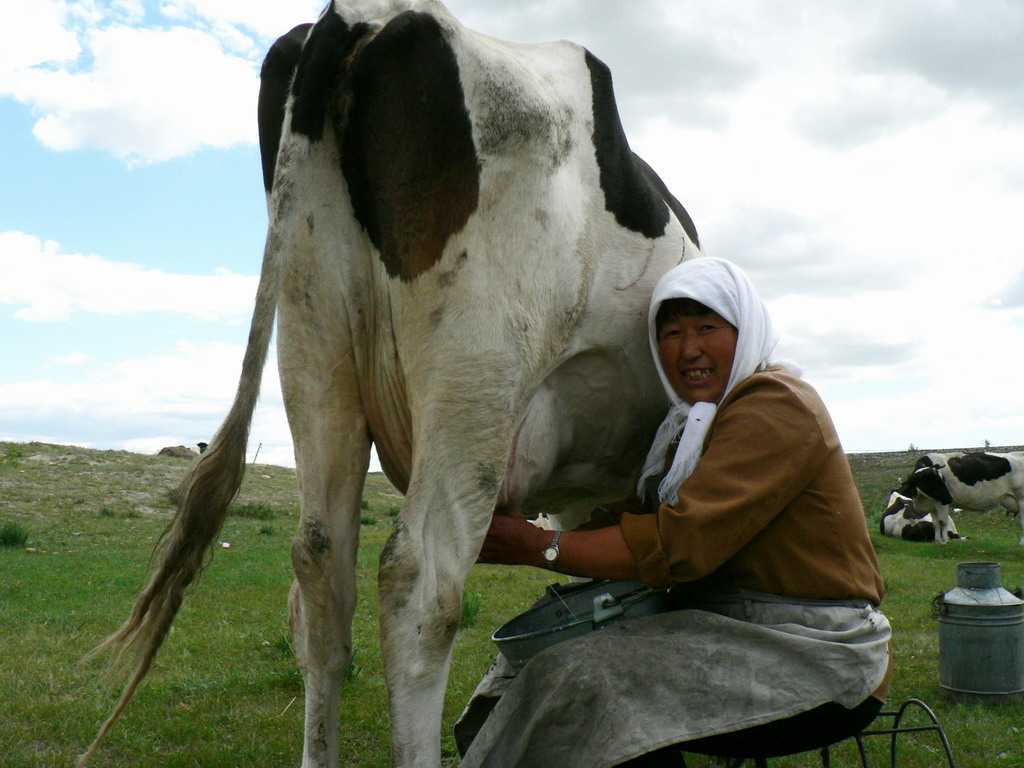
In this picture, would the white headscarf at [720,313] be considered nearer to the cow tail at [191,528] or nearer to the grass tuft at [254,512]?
the cow tail at [191,528]

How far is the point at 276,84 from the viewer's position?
275 centimetres

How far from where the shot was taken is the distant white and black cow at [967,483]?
43.6ft

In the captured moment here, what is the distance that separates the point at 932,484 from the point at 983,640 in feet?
30.2

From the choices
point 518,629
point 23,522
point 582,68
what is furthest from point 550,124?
point 23,522

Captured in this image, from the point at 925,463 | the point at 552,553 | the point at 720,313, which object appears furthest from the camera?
the point at 925,463

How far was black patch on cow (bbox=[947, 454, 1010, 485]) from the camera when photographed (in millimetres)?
13273

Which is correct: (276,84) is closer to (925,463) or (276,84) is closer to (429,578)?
(429,578)

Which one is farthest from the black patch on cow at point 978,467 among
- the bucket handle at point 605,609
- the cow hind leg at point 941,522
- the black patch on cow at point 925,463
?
the bucket handle at point 605,609

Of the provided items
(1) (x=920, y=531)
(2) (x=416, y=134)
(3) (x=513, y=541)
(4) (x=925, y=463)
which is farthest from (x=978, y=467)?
(2) (x=416, y=134)

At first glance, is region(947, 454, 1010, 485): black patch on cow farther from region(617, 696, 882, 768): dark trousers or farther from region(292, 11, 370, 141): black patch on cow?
region(292, 11, 370, 141): black patch on cow

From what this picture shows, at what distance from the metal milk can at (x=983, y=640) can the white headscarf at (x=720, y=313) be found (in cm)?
309

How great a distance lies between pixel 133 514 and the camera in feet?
44.9

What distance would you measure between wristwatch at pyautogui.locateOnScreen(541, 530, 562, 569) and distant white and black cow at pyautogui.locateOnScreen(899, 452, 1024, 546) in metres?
12.6

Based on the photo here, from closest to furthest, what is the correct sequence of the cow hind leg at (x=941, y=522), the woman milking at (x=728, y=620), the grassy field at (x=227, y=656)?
the woman milking at (x=728, y=620) < the grassy field at (x=227, y=656) < the cow hind leg at (x=941, y=522)
